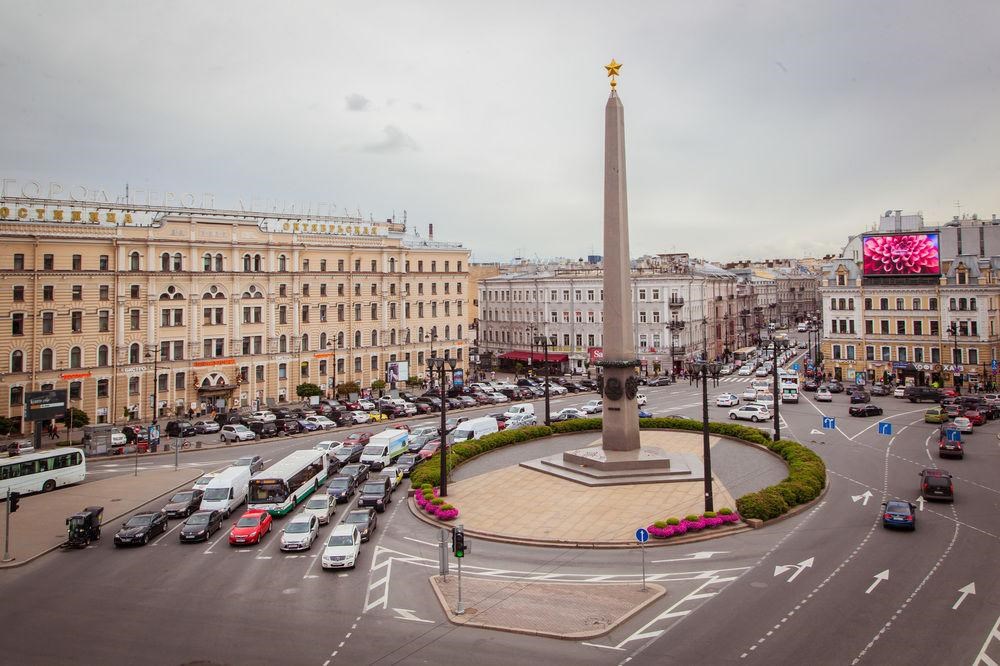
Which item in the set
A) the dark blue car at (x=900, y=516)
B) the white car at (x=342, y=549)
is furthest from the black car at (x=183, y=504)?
the dark blue car at (x=900, y=516)

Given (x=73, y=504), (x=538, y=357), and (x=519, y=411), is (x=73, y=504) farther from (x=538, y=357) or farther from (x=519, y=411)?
(x=538, y=357)

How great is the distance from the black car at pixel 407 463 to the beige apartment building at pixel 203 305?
28122 millimetres

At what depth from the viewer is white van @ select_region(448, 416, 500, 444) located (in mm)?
40844

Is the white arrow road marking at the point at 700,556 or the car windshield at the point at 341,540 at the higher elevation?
the car windshield at the point at 341,540

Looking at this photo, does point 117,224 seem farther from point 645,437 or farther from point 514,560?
point 514,560

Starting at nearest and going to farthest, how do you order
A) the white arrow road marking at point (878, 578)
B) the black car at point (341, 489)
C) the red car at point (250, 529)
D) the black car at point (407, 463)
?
1. the white arrow road marking at point (878, 578)
2. the red car at point (250, 529)
3. the black car at point (341, 489)
4. the black car at point (407, 463)

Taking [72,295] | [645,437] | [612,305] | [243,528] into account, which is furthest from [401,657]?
[72,295]

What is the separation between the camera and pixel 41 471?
33.2 m

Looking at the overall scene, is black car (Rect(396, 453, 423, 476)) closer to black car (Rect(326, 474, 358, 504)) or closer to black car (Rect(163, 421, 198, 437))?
black car (Rect(326, 474, 358, 504))

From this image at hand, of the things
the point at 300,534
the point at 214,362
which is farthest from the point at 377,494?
the point at 214,362

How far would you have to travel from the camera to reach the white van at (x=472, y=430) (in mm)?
40844

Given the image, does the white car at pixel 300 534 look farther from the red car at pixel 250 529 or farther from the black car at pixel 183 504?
the black car at pixel 183 504

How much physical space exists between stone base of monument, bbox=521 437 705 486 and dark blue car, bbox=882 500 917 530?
7.59m

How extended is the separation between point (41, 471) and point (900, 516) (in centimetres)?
3580
